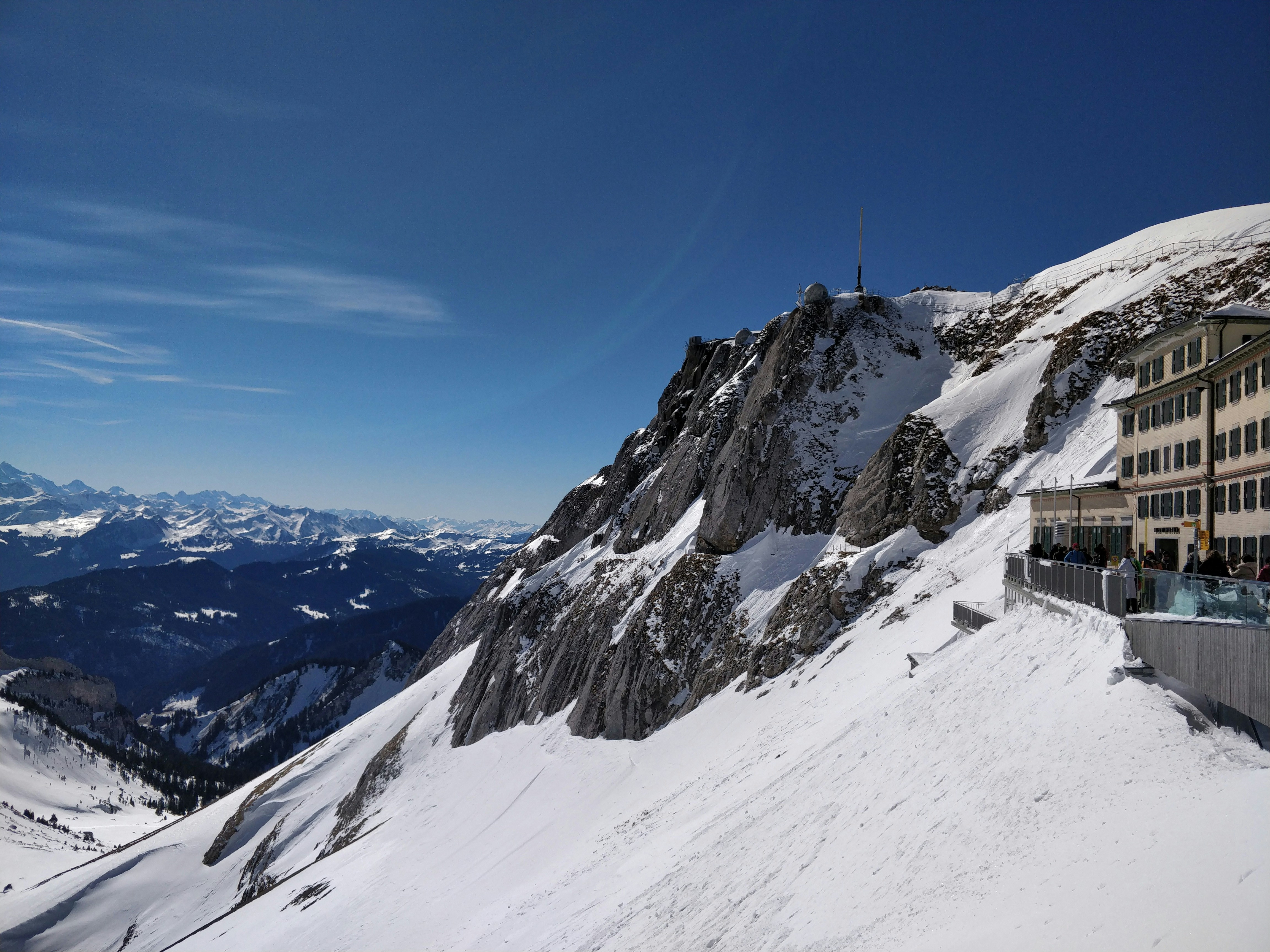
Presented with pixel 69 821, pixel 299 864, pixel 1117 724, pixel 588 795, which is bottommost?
pixel 69 821

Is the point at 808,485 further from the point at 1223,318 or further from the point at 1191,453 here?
the point at 1223,318

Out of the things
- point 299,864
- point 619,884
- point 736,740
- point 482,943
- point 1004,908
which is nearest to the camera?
point 1004,908

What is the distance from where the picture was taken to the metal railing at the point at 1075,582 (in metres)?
14.4

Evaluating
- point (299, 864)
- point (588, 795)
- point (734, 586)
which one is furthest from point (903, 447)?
point (299, 864)

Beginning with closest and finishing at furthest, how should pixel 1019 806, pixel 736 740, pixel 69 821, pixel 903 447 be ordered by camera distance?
pixel 1019 806
pixel 736 740
pixel 903 447
pixel 69 821

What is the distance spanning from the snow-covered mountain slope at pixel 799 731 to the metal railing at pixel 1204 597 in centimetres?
139

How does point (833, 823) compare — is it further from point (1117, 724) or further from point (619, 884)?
A: point (619, 884)

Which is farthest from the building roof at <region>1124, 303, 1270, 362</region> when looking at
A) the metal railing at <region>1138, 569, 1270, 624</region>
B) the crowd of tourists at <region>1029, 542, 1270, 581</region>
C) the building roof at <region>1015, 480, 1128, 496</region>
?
the metal railing at <region>1138, 569, 1270, 624</region>

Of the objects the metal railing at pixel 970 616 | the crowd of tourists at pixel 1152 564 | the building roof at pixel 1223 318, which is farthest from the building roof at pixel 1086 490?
the metal railing at pixel 970 616

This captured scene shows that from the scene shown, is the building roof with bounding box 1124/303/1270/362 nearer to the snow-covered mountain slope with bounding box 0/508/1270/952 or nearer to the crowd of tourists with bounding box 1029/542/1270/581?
the crowd of tourists with bounding box 1029/542/1270/581

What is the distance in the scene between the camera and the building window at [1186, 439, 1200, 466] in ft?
77.3

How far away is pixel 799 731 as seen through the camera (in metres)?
27.6

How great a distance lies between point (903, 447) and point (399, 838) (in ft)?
161

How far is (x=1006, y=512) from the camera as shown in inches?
1492
